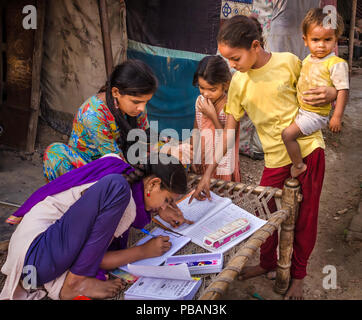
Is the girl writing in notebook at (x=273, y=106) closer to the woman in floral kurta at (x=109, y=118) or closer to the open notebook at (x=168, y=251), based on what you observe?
the open notebook at (x=168, y=251)

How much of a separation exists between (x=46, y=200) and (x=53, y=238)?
0.21 meters

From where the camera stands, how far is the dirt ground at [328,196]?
2.80 metres

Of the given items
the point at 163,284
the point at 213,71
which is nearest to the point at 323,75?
the point at 213,71

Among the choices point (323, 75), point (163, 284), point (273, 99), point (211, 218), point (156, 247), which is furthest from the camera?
point (211, 218)

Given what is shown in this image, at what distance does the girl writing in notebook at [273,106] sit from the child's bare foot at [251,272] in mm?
277

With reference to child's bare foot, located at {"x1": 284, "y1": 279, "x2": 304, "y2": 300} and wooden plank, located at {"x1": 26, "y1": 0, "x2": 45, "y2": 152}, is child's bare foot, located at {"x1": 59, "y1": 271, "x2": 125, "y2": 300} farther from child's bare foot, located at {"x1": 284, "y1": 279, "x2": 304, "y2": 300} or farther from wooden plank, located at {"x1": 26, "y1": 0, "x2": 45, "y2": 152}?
wooden plank, located at {"x1": 26, "y1": 0, "x2": 45, "y2": 152}

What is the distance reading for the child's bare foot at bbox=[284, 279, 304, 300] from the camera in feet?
8.57

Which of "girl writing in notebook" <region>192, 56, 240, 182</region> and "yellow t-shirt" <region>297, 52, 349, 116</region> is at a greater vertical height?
"yellow t-shirt" <region>297, 52, 349, 116</region>

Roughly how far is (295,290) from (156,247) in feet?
3.62

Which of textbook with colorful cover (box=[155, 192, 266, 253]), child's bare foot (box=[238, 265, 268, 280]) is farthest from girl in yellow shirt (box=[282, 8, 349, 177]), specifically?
child's bare foot (box=[238, 265, 268, 280])

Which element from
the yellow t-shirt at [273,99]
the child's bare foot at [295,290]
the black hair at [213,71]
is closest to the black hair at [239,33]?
the yellow t-shirt at [273,99]

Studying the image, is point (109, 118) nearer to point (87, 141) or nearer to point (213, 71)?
point (87, 141)

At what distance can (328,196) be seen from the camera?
416 cm
